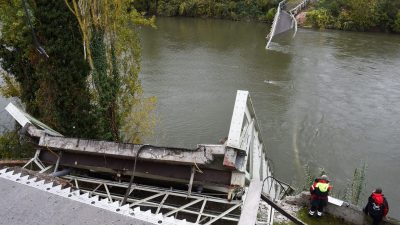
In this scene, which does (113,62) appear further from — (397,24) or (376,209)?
(397,24)

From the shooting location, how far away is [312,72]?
965 inches

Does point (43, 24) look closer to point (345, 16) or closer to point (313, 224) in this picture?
point (313, 224)

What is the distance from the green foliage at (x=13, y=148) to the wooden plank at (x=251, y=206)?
261 inches

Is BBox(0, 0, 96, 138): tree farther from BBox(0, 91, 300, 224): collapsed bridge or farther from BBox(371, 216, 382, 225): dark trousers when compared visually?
BBox(371, 216, 382, 225): dark trousers

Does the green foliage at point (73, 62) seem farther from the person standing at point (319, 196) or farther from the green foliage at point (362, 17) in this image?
the green foliage at point (362, 17)

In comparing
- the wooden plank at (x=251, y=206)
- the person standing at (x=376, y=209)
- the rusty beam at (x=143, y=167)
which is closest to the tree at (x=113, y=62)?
the rusty beam at (x=143, y=167)

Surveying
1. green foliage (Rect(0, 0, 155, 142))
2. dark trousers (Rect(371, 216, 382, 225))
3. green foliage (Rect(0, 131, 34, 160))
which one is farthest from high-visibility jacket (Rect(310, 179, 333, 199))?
green foliage (Rect(0, 131, 34, 160))

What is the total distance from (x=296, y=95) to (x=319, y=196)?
14340 millimetres

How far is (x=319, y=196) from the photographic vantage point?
277 inches

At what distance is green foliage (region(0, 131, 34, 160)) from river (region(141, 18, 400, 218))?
5995 millimetres

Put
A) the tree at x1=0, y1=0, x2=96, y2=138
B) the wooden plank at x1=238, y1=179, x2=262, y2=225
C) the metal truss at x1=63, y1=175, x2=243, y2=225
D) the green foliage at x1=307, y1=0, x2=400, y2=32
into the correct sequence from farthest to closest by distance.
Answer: the green foliage at x1=307, y1=0, x2=400, y2=32, the tree at x1=0, y1=0, x2=96, y2=138, the metal truss at x1=63, y1=175, x2=243, y2=225, the wooden plank at x1=238, y1=179, x2=262, y2=225

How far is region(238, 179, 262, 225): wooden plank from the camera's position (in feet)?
12.2

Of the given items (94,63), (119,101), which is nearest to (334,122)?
(119,101)

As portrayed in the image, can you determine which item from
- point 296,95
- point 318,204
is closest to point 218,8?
point 296,95
